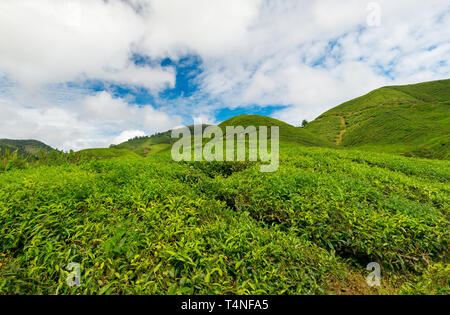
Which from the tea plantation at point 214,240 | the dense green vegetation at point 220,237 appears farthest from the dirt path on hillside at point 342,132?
the tea plantation at point 214,240

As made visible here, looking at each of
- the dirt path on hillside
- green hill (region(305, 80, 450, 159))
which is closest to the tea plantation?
green hill (region(305, 80, 450, 159))

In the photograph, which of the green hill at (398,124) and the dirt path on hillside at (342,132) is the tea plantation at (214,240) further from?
the dirt path on hillside at (342,132)

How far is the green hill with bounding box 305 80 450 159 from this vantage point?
45281 mm

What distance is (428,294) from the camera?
9.27ft

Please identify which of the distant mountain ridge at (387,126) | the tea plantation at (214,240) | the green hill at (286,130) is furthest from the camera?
the green hill at (286,130)

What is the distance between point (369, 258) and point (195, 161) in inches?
279

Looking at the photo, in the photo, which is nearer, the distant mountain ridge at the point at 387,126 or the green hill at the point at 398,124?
the green hill at the point at 398,124

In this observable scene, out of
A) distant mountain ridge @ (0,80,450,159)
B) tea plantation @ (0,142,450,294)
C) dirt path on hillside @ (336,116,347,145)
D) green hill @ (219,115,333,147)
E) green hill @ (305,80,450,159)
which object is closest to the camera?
tea plantation @ (0,142,450,294)

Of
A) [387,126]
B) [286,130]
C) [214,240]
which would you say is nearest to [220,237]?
[214,240]

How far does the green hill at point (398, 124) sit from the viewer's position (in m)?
45.3

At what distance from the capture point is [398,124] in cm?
6134

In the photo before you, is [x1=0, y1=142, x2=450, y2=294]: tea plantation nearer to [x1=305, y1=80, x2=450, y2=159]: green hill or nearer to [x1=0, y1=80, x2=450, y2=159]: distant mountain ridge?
[x1=0, y1=80, x2=450, y2=159]: distant mountain ridge
